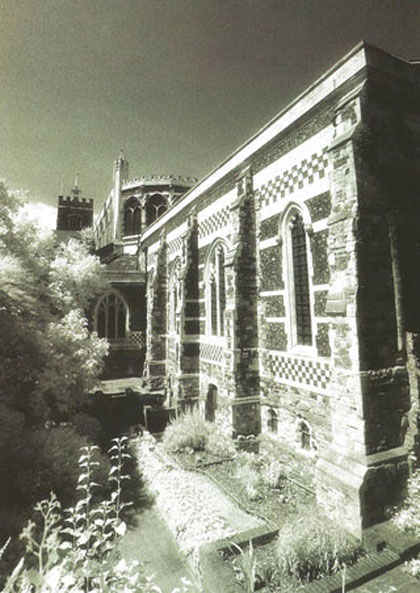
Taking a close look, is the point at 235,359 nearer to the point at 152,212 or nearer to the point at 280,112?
the point at 280,112

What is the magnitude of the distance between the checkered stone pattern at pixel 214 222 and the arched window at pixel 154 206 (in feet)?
54.7

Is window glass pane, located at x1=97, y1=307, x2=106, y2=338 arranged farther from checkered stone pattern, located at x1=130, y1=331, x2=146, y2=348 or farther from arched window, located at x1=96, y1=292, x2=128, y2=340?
checkered stone pattern, located at x1=130, y1=331, x2=146, y2=348

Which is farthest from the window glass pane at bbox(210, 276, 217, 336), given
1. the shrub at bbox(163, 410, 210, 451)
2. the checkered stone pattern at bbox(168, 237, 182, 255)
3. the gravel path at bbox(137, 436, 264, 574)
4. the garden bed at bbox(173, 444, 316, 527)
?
the gravel path at bbox(137, 436, 264, 574)

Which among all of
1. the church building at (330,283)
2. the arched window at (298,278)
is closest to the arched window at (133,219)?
the church building at (330,283)

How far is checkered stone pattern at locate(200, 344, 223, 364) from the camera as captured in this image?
12905 millimetres

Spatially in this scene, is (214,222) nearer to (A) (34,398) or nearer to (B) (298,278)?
(B) (298,278)

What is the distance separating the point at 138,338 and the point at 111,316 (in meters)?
2.43

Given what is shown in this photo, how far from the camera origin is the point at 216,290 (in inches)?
538

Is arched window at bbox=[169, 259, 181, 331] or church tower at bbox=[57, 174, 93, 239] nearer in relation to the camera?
arched window at bbox=[169, 259, 181, 331]

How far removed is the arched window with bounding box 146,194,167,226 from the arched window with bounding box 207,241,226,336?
17.9 m

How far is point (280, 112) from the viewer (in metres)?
9.38

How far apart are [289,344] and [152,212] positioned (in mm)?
24168

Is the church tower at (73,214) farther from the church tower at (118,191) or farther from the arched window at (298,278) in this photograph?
the arched window at (298,278)

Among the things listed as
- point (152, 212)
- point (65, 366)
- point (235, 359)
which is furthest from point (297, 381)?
point (152, 212)
